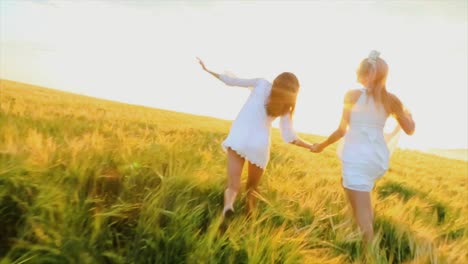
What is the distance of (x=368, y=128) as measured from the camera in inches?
146

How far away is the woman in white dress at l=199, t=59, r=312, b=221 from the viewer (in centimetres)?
365

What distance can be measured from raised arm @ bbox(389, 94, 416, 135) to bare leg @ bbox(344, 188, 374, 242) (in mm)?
Result: 677

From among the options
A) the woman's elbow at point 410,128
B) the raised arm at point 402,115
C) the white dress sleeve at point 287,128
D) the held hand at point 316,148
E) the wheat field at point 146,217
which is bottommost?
the wheat field at point 146,217

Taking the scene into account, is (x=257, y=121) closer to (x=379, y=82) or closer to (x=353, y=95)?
(x=353, y=95)

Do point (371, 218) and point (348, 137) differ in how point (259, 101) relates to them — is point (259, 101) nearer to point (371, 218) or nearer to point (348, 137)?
point (348, 137)

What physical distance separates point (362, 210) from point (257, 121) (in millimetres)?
1084

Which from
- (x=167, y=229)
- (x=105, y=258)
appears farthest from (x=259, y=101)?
(x=105, y=258)

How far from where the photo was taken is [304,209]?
324 centimetres

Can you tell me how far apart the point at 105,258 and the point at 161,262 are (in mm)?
270

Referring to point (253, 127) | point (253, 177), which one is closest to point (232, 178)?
point (253, 177)

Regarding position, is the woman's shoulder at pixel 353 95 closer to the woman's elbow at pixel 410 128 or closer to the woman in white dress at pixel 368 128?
the woman in white dress at pixel 368 128

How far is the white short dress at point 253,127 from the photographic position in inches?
145

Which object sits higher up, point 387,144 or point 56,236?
point 387,144

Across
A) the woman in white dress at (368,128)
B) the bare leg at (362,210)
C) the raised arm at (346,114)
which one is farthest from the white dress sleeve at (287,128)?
the bare leg at (362,210)
